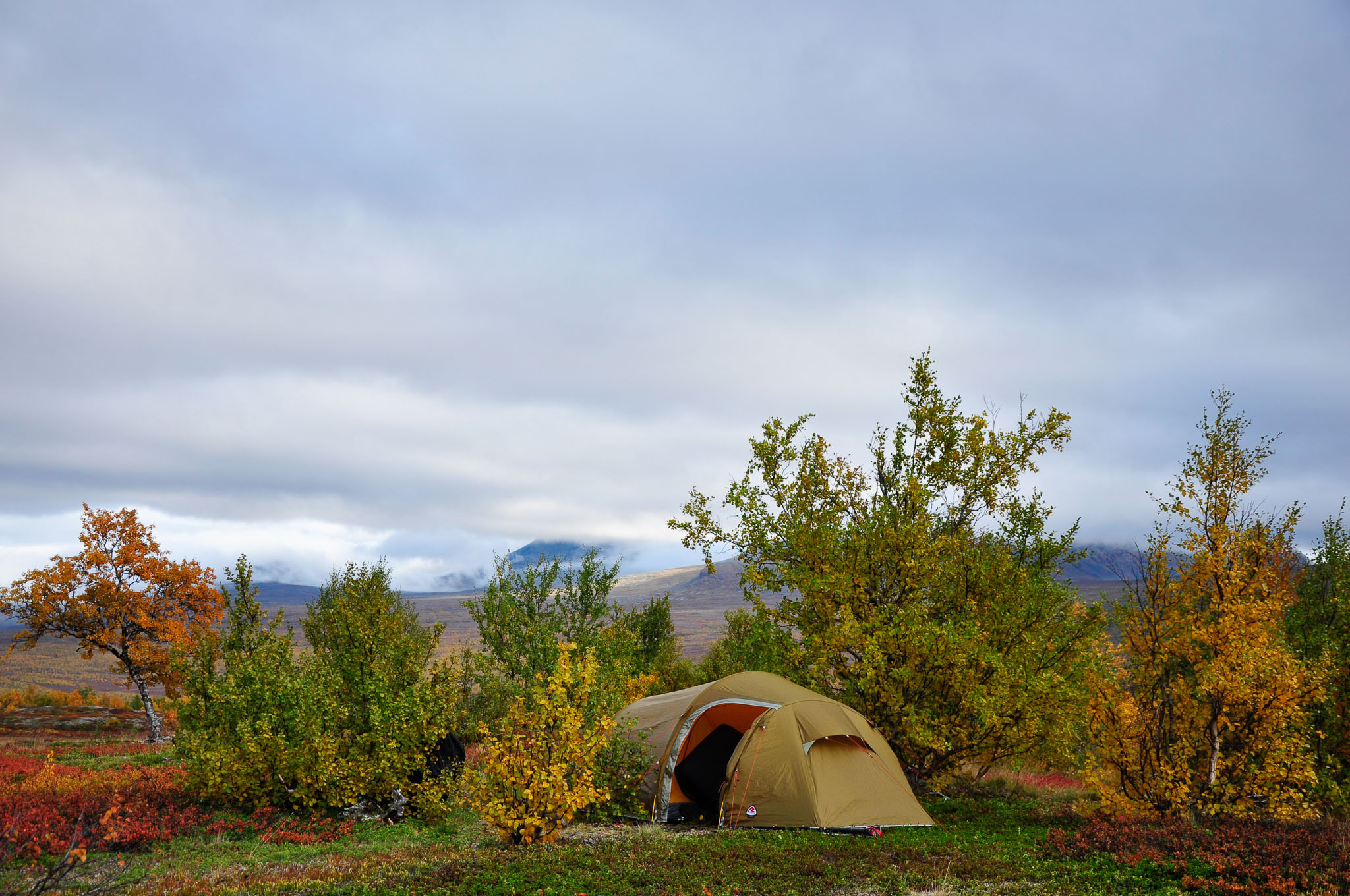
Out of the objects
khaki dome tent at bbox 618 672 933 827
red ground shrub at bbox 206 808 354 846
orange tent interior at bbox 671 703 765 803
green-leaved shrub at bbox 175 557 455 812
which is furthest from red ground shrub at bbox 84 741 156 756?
orange tent interior at bbox 671 703 765 803

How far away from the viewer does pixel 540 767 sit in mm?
12820

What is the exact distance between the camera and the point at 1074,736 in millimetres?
18531

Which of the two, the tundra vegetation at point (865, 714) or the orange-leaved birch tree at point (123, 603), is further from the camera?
the orange-leaved birch tree at point (123, 603)

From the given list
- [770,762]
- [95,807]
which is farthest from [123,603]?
[770,762]

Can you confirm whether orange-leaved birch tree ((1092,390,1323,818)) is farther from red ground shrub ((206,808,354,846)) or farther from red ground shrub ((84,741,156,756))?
red ground shrub ((84,741,156,756))

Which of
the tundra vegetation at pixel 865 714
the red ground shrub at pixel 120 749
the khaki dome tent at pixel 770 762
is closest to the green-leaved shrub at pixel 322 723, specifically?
the tundra vegetation at pixel 865 714

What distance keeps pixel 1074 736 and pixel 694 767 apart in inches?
387

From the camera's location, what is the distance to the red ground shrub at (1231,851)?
10172mm

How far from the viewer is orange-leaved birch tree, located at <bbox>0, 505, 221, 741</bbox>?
33.9 m

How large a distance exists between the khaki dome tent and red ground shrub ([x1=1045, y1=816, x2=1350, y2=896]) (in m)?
3.55

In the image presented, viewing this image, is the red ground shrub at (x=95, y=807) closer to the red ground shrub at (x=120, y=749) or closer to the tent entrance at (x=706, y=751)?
the red ground shrub at (x=120, y=749)

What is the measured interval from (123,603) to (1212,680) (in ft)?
140

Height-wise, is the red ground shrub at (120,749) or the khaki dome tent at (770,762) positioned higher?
the khaki dome tent at (770,762)

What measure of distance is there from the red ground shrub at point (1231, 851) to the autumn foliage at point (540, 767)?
8801 mm
